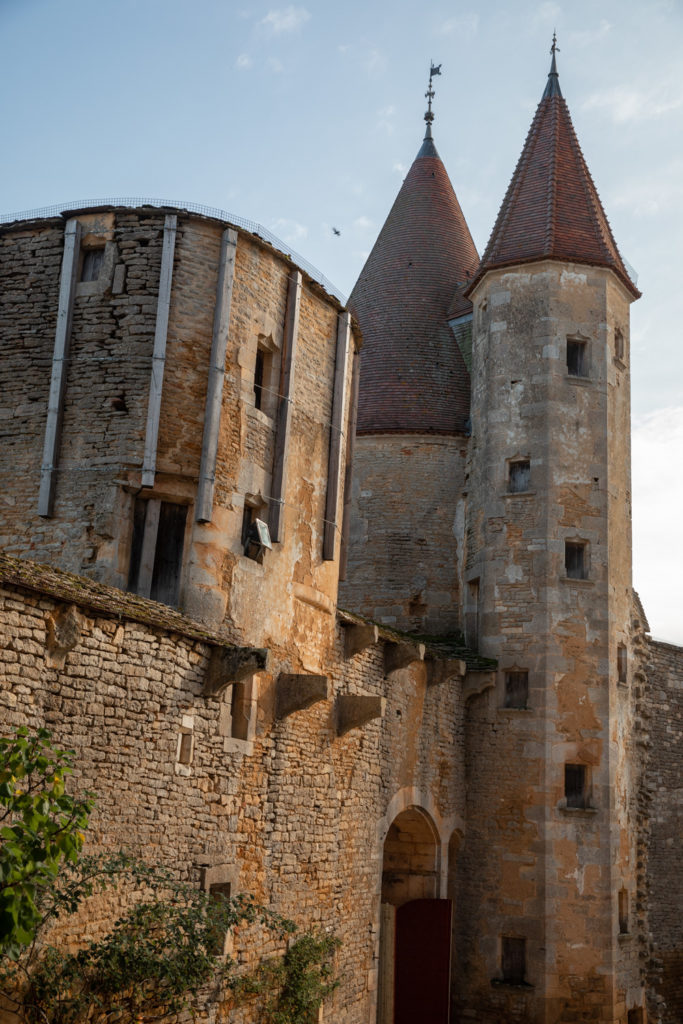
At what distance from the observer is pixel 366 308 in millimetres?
24625

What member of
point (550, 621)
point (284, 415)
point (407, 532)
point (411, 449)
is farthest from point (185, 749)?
point (411, 449)

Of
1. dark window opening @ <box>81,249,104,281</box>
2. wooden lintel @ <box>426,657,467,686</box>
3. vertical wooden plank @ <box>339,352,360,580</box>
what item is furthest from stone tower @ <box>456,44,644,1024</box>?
dark window opening @ <box>81,249,104,281</box>

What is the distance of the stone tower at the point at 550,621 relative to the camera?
1741 cm

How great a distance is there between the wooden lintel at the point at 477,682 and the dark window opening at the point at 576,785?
175 centimetres

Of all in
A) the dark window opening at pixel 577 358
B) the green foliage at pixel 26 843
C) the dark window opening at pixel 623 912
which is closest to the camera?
the green foliage at pixel 26 843

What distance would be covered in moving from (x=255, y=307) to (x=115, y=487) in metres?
2.88

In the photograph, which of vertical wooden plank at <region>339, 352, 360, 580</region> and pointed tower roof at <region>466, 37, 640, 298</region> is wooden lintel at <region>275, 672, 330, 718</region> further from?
pointed tower roof at <region>466, 37, 640, 298</region>

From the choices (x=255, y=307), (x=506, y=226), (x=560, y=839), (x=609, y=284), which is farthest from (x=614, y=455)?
(x=255, y=307)

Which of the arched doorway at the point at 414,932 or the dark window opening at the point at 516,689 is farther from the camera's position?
the dark window opening at the point at 516,689

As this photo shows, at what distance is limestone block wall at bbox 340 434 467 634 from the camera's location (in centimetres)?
2177

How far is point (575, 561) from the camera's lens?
19.0 m

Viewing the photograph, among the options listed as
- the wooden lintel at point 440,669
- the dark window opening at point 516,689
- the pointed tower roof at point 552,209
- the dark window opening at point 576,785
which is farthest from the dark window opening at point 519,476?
the dark window opening at point 576,785

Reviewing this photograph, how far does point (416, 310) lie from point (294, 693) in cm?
1249

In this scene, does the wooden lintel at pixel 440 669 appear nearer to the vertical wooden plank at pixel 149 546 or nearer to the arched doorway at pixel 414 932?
the arched doorway at pixel 414 932
